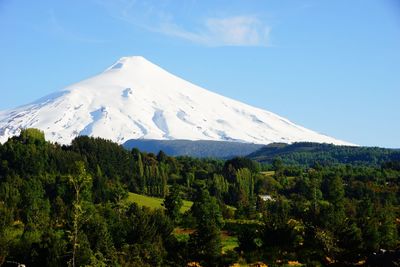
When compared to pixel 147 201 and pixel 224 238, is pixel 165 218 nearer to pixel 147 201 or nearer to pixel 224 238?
pixel 224 238

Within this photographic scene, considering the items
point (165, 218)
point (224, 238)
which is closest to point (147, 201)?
point (224, 238)

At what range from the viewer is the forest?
129 feet

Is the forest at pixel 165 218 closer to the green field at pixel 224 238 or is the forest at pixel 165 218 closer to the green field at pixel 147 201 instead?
the green field at pixel 224 238

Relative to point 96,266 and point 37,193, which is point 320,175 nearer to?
point 37,193

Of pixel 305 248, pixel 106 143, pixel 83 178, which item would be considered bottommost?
pixel 305 248

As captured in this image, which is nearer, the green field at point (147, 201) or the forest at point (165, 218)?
the forest at point (165, 218)

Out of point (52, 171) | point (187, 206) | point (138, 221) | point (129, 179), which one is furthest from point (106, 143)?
point (138, 221)

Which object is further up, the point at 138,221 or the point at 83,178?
the point at 83,178

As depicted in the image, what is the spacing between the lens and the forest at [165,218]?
3928cm

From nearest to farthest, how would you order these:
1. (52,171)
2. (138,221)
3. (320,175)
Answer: (138,221)
(52,171)
(320,175)

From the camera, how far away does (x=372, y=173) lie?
105625 millimetres

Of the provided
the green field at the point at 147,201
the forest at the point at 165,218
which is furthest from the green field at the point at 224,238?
the green field at the point at 147,201

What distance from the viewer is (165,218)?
4972 centimetres

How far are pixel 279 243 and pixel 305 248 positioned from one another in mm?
2103
